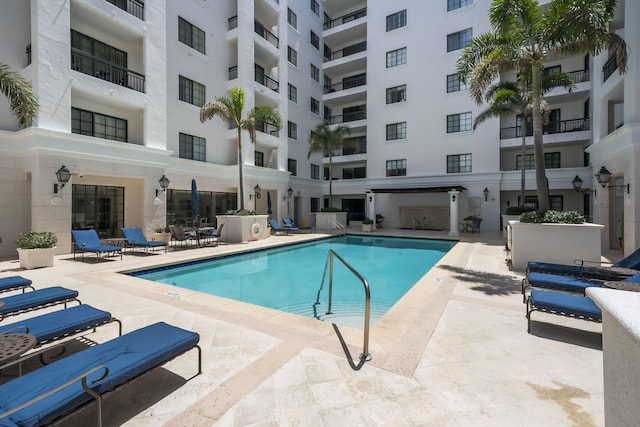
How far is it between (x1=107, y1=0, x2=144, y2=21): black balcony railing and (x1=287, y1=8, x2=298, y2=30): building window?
43.7 feet

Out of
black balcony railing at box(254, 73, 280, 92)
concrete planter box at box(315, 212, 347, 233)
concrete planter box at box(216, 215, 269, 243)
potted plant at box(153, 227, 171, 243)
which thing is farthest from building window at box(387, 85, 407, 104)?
potted plant at box(153, 227, 171, 243)

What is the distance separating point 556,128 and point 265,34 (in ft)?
75.1

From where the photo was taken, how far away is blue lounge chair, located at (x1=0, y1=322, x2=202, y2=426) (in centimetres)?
222

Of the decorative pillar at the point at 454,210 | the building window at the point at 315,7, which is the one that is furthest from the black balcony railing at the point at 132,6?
the decorative pillar at the point at 454,210

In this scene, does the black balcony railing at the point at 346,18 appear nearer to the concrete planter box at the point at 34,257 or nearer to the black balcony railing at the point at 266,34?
the black balcony railing at the point at 266,34

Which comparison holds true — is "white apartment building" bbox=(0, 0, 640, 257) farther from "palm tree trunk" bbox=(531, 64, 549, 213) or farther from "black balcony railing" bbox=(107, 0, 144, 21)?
"palm tree trunk" bbox=(531, 64, 549, 213)

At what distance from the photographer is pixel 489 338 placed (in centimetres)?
437

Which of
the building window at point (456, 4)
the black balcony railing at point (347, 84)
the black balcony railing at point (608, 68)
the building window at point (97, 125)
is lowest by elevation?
the building window at point (97, 125)

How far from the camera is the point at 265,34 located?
2284cm

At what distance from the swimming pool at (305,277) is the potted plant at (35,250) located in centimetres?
308

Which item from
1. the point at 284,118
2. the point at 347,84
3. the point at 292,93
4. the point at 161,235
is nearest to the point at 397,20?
the point at 347,84

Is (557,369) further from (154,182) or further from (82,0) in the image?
(82,0)

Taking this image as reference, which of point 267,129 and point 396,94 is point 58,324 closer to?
point 267,129

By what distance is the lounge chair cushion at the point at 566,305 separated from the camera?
410 centimetres
